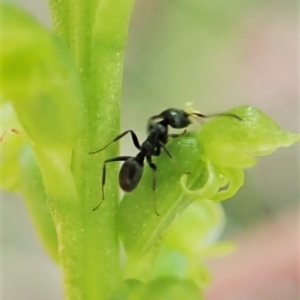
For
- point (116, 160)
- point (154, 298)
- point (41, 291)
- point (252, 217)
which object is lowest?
point (41, 291)

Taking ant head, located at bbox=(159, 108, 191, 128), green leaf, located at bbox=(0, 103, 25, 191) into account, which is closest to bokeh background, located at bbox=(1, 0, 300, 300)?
ant head, located at bbox=(159, 108, 191, 128)

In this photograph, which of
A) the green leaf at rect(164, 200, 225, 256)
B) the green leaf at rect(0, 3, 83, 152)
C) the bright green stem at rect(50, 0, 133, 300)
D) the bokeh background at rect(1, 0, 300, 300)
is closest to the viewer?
the green leaf at rect(0, 3, 83, 152)

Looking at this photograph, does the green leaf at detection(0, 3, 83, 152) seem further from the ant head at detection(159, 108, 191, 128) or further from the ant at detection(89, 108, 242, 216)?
the ant head at detection(159, 108, 191, 128)

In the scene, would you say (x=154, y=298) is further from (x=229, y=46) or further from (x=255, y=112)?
(x=229, y=46)

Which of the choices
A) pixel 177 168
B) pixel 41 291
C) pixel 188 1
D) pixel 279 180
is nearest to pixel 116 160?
pixel 177 168

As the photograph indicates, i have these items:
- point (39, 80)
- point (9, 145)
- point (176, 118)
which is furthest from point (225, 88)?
point (39, 80)

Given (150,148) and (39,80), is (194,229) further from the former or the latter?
(39,80)

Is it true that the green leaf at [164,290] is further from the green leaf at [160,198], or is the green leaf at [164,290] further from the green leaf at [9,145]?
the green leaf at [9,145]
